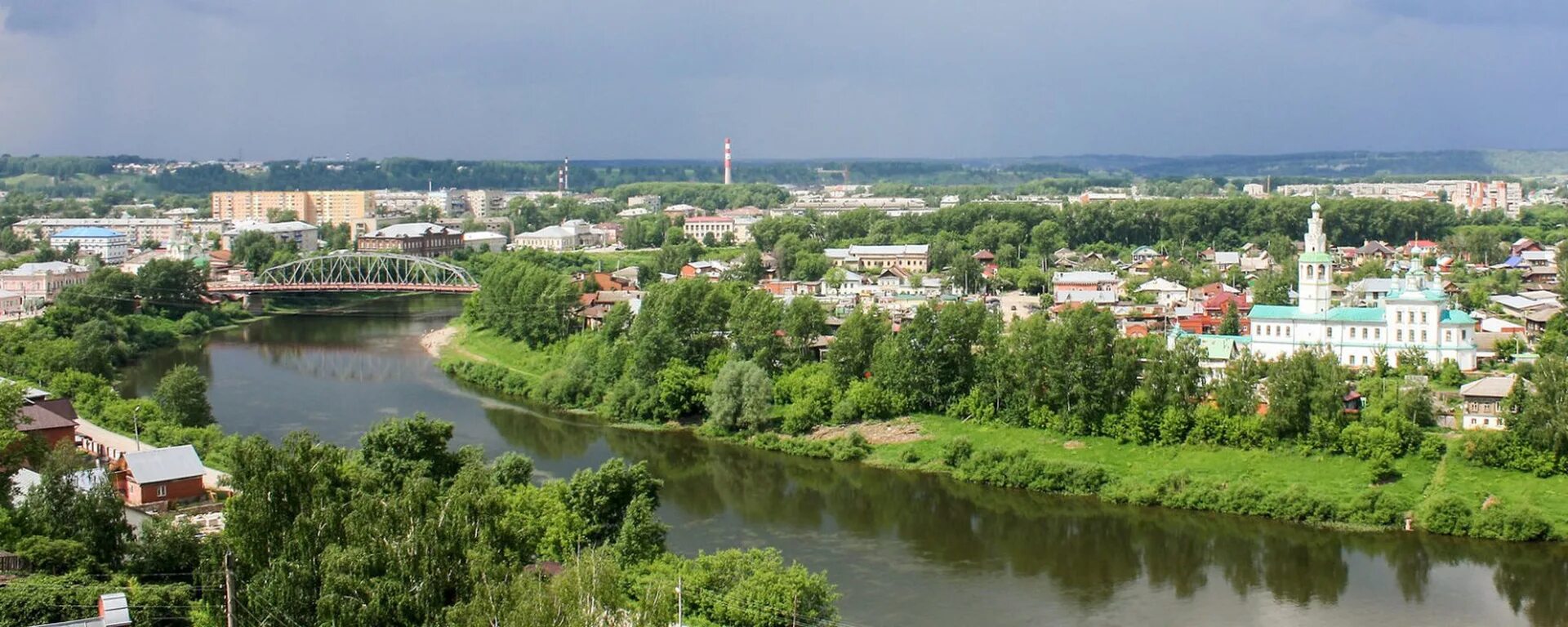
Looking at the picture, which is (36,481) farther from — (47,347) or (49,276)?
(49,276)

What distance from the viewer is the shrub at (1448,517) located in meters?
14.9

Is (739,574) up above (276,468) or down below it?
below

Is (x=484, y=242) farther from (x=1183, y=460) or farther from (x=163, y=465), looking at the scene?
(x=1183, y=460)

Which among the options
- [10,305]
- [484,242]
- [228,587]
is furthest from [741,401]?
[484,242]

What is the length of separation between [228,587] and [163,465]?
5.87 m

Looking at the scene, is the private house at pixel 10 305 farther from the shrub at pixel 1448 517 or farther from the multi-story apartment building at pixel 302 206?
the multi-story apartment building at pixel 302 206

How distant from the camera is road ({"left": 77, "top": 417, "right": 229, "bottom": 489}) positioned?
15555 mm

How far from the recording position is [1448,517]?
14961 millimetres

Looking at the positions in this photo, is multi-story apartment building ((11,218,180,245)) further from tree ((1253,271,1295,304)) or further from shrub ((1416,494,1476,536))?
shrub ((1416,494,1476,536))

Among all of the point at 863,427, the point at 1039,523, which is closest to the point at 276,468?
the point at 1039,523

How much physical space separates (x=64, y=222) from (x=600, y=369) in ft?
138

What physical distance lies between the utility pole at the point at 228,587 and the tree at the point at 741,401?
383 inches

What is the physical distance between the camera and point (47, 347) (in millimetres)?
22719

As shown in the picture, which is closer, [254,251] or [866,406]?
[866,406]
